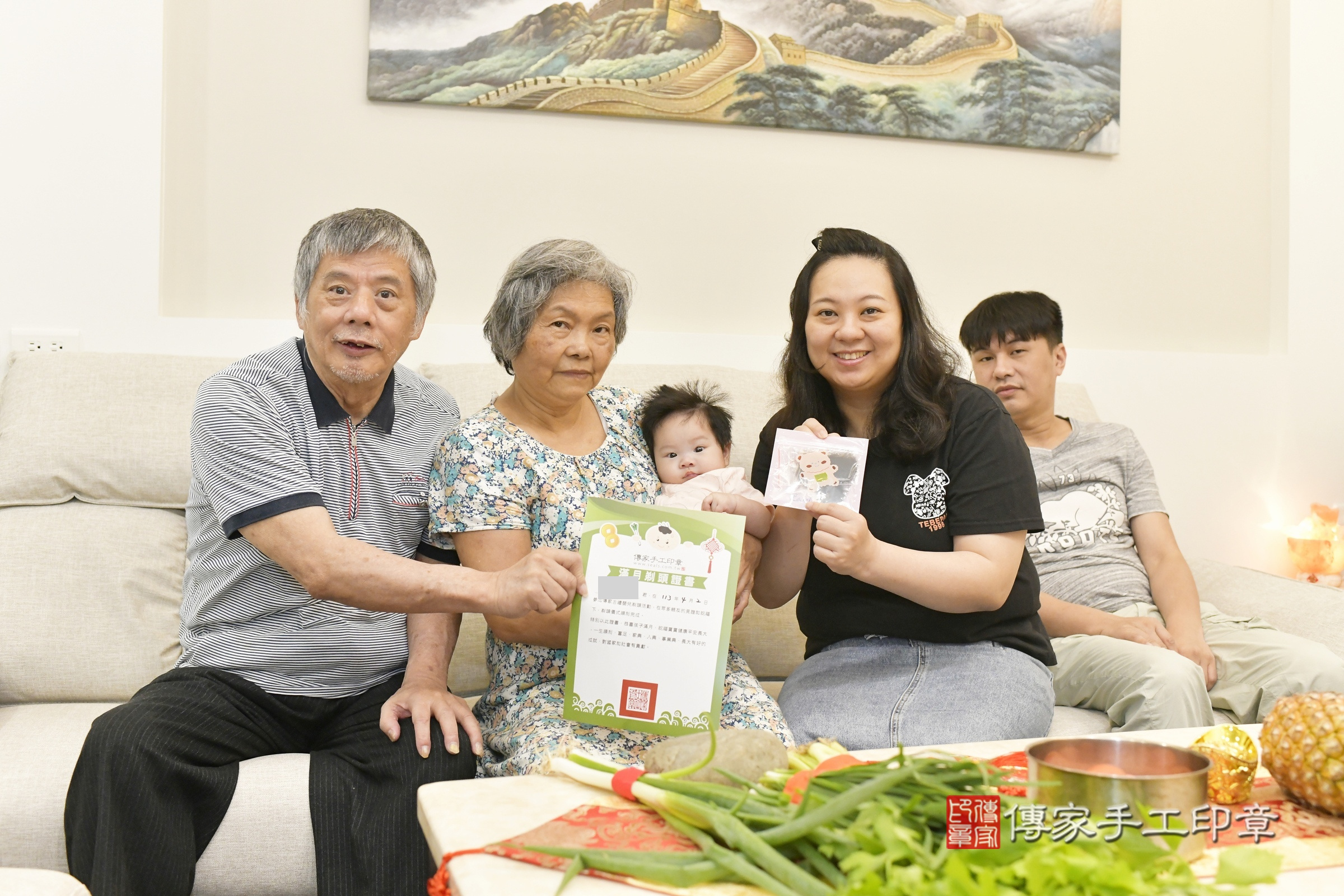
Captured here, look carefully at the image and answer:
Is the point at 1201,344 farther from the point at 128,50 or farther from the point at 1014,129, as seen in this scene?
the point at 128,50

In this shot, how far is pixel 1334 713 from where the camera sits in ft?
3.24

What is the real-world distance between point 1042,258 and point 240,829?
9.09 feet

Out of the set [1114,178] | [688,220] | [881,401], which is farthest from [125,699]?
[1114,178]

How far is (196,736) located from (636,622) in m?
0.69

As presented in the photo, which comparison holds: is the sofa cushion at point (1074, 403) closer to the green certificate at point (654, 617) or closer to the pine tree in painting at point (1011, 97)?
the pine tree in painting at point (1011, 97)

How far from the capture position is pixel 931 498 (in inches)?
68.1

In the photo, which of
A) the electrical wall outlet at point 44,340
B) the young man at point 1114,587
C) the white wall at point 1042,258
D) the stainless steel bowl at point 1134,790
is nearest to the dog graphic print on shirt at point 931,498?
the young man at point 1114,587

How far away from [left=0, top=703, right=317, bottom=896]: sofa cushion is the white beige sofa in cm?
5

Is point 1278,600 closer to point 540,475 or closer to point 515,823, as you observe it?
point 540,475

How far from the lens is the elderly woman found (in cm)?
164

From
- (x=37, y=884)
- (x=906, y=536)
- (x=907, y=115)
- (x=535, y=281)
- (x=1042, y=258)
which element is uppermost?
(x=907, y=115)

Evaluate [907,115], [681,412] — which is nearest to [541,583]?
[681,412]

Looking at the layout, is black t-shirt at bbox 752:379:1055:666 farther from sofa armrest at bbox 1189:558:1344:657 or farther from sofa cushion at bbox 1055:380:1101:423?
sofa cushion at bbox 1055:380:1101:423

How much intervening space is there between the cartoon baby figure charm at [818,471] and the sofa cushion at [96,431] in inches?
54.8
